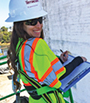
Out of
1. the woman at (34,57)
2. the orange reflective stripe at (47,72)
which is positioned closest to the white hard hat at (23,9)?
the woman at (34,57)

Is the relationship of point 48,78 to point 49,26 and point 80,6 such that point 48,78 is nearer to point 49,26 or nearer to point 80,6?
point 80,6

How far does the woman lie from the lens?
0.92 meters

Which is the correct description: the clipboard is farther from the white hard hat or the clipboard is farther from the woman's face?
the white hard hat

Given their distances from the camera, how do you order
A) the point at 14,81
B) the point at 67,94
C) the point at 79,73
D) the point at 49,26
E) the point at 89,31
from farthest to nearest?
the point at 49,26 < the point at 89,31 < the point at 67,94 < the point at 14,81 < the point at 79,73

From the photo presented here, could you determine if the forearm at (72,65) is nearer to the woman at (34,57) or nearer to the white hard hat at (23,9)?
the woman at (34,57)

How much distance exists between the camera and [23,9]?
102 cm

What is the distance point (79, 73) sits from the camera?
3.59ft

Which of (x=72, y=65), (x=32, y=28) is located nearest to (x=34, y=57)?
(x=32, y=28)

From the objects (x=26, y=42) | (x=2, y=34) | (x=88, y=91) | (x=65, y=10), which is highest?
(x=65, y=10)

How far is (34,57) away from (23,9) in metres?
0.38

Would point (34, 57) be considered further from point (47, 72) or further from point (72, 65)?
point (72, 65)

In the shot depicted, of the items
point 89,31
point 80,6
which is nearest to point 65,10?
point 80,6

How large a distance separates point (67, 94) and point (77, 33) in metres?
1.11

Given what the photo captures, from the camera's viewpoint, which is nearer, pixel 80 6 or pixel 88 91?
pixel 80 6
